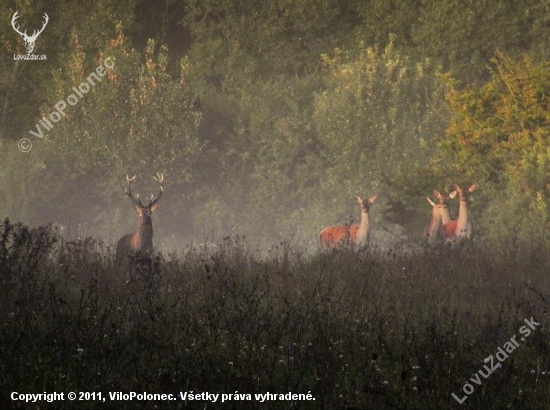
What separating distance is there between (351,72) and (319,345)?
23047 millimetres

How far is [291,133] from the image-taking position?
30469 mm

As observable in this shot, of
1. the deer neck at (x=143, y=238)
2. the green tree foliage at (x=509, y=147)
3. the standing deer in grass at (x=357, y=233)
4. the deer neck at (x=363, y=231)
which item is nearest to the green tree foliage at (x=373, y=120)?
the standing deer in grass at (x=357, y=233)

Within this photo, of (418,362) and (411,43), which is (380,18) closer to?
(411,43)

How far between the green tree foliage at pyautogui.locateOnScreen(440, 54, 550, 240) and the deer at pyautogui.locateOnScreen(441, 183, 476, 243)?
0.87 metres

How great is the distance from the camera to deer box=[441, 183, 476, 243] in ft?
55.5

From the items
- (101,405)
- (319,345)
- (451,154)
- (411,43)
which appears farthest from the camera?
(411,43)

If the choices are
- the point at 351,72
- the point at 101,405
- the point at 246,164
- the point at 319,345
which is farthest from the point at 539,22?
the point at 101,405

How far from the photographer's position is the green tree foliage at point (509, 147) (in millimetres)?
17562

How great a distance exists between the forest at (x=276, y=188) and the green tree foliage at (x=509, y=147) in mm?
58

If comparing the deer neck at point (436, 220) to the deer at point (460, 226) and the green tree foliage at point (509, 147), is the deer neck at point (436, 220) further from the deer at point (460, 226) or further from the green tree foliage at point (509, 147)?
the green tree foliage at point (509, 147)

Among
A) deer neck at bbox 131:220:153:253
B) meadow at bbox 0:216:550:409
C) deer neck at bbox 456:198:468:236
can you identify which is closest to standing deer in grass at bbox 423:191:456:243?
deer neck at bbox 456:198:468:236

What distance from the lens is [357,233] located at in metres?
18.7

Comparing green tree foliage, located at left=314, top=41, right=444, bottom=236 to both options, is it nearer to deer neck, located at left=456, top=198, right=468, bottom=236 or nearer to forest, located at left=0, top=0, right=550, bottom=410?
forest, located at left=0, top=0, right=550, bottom=410

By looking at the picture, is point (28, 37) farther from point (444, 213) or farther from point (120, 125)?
point (444, 213)
